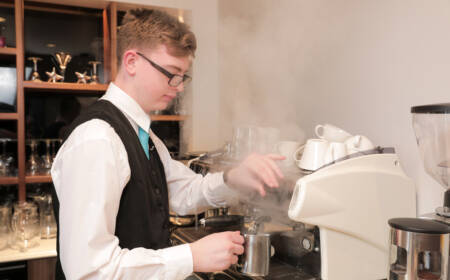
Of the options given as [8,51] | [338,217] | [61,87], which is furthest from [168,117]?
[338,217]

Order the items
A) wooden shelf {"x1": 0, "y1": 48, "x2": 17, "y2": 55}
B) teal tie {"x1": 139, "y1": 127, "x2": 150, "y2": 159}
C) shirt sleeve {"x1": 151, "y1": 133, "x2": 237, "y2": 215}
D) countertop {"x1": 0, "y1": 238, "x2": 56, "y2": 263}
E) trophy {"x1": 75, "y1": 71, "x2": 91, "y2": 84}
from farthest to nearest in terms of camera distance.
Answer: trophy {"x1": 75, "y1": 71, "x2": 91, "y2": 84} < wooden shelf {"x1": 0, "y1": 48, "x2": 17, "y2": 55} < countertop {"x1": 0, "y1": 238, "x2": 56, "y2": 263} < shirt sleeve {"x1": 151, "y1": 133, "x2": 237, "y2": 215} < teal tie {"x1": 139, "y1": 127, "x2": 150, "y2": 159}

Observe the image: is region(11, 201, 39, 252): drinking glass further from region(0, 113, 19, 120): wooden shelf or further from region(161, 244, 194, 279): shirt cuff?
region(161, 244, 194, 279): shirt cuff

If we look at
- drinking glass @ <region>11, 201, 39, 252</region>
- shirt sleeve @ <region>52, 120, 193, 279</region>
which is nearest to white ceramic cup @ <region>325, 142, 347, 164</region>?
shirt sleeve @ <region>52, 120, 193, 279</region>

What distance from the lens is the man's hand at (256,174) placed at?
120 centimetres

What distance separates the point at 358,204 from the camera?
1168 millimetres

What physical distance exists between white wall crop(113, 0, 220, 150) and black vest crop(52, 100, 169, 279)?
1823 millimetres

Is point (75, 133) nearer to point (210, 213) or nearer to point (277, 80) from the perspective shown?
point (210, 213)

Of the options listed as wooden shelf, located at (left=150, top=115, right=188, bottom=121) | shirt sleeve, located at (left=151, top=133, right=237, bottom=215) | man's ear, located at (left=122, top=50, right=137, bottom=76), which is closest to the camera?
man's ear, located at (left=122, top=50, right=137, bottom=76)

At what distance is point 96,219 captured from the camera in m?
0.98

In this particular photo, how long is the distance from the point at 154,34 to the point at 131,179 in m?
0.49

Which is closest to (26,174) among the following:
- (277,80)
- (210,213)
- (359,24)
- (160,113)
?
(160,113)

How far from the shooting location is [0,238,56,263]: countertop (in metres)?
2.25

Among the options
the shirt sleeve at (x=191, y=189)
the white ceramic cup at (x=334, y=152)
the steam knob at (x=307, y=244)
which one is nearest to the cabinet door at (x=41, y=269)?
the shirt sleeve at (x=191, y=189)

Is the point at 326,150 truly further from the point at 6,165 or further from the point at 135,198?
the point at 6,165
